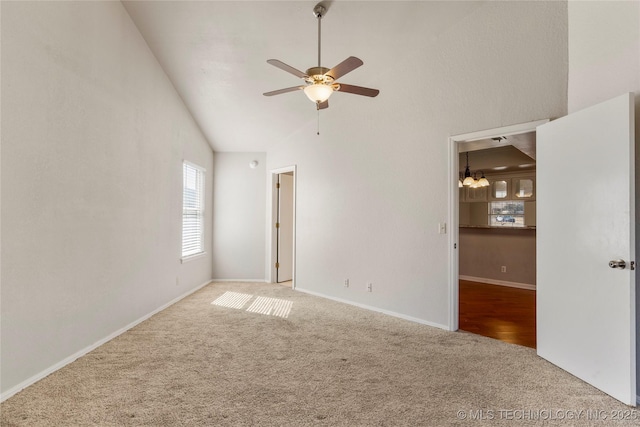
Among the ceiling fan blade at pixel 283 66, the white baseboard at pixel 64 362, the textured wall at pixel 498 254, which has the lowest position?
the white baseboard at pixel 64 362

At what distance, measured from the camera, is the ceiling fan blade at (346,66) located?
234 cm

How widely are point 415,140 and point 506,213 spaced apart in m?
4.56

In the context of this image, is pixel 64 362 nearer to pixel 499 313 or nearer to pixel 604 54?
pixel 499 313

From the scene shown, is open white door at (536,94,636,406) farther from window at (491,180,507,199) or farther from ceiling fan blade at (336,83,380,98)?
window at (491,180,507,199)

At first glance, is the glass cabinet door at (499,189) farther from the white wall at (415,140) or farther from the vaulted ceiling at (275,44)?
the vaulted ceiling at (275,44)

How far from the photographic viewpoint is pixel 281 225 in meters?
6.42

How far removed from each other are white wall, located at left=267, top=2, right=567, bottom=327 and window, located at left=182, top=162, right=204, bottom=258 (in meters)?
1.90

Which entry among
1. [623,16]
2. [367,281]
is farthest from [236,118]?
[623,16]

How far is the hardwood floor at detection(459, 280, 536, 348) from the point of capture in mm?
3510

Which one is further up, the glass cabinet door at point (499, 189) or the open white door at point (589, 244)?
the glass cabinet door at point (499, 189)

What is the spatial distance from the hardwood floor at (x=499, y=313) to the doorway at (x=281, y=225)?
123 inches

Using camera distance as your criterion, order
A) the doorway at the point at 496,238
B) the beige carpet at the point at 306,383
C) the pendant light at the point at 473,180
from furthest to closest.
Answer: the pendant light at the point at 473,180 < the doorway at the point at 496,238 < the beige carpet at the point at 306,383

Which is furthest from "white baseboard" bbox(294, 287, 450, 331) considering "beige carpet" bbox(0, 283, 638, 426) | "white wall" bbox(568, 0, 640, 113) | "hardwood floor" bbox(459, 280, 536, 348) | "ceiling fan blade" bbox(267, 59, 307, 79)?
"ceiling fan blade" bbox(267, 59, 307, 79)

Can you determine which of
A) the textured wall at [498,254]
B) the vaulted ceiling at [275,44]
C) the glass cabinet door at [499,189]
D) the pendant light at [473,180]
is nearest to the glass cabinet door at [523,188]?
the glass cabinet door at [499,189]
